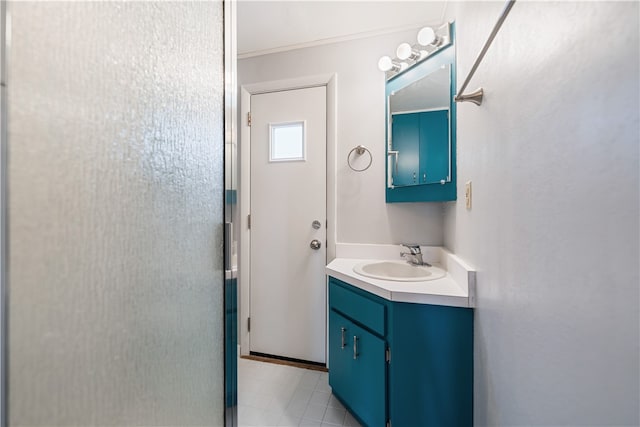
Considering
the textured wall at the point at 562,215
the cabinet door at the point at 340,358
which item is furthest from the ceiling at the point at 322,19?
the cabinet door at the point at 340,358

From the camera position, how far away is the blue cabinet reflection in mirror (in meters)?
1.32

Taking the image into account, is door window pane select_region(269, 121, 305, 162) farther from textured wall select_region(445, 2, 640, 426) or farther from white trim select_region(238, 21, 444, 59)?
textured wall select_region(445, 2, 640, 426)

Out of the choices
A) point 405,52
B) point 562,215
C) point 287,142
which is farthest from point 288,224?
point 562,215

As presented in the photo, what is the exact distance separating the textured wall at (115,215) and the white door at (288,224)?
112cm

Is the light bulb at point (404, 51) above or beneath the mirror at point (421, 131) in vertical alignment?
above

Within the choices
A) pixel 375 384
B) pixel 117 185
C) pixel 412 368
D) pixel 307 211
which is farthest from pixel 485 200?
pixel 307 211

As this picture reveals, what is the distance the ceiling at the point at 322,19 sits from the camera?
1496 mm

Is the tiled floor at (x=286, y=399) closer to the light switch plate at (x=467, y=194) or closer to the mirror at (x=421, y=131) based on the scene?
the light switch plate at (x=467, y=194)

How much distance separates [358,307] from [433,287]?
35 centimetres

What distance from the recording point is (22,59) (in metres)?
0.34

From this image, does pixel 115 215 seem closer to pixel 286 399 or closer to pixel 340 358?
pixel 340 358

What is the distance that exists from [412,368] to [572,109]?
0.98 m

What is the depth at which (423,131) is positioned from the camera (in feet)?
4.77

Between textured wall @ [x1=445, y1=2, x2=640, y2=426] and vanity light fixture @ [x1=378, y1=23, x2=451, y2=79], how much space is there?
0.64 m
